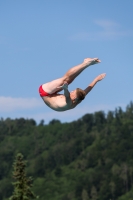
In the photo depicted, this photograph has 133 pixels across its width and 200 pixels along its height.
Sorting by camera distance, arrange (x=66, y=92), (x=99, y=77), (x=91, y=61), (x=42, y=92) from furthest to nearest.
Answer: (x=99, y=77) < (x=42, y=92) < (x=91, y=61) < (x=66, y=92)

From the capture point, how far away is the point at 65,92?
22.5 meters

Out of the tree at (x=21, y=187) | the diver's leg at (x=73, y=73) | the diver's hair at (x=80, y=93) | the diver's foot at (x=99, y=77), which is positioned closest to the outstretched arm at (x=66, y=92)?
the diver's hair at (x=80, y=93)

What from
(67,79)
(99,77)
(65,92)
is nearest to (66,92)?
(65,92)

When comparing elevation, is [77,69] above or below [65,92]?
above

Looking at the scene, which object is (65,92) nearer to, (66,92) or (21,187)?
(66,92)

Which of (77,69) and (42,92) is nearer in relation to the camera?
(77,69)

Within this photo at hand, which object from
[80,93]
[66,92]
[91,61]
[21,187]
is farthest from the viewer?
[21,187]

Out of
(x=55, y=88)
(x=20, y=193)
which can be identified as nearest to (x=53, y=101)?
(x=55, y=88)

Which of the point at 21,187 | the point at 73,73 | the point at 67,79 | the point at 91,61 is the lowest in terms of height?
the point at 21,187

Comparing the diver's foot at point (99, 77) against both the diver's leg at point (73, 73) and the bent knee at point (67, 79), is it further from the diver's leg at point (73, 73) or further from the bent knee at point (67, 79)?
the bent knee at point (67, 79)

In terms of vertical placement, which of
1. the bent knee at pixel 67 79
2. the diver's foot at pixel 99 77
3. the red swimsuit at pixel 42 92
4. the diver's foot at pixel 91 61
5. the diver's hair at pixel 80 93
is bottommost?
the diver's hair at pixel 80 93

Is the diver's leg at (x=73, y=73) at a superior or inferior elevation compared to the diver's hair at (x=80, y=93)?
superior

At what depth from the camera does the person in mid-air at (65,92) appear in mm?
22719

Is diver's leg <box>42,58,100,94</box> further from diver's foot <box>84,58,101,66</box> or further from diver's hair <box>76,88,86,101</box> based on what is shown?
diver's hair <box>76,88,86,101</box>
